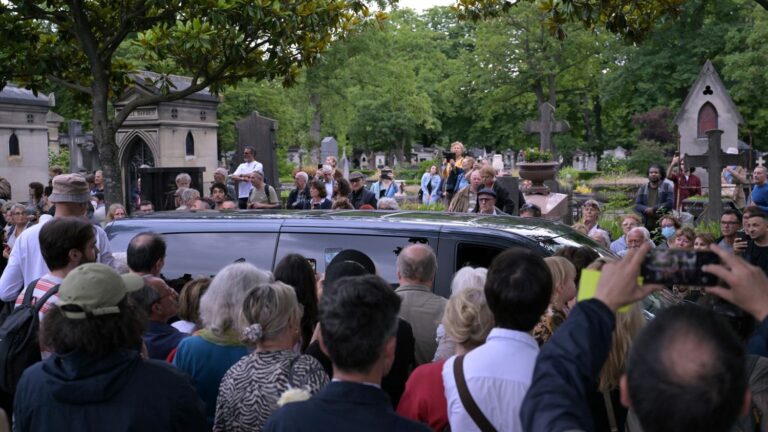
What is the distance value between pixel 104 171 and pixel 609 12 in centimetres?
736

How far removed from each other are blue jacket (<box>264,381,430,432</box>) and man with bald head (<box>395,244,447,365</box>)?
84.5 inches

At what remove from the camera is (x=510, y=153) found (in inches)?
2608

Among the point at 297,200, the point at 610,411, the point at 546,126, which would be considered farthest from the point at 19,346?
the point at 546,126

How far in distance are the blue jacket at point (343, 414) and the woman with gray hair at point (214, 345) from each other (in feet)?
4.65

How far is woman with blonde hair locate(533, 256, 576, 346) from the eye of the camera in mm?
4488

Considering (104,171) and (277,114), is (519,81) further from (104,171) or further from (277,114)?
(104,171)

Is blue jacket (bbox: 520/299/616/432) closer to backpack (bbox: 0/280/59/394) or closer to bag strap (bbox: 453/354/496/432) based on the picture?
bag strap (bbox: 453/354/496/432)

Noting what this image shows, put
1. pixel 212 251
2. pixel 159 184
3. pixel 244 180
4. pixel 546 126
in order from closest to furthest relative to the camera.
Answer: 1. pixel 212 251
2. pixel 244 180
3. pixel 159 184
4. pixel 546 126

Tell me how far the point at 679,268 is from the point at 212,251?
5496mm

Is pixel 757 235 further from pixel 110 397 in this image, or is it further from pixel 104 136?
pixel 104 136

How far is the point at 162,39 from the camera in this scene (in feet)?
39.8

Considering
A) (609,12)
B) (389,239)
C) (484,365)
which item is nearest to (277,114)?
(609,12)

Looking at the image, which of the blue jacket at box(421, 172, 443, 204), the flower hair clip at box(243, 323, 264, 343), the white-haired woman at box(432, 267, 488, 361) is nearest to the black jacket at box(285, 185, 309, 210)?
the blue jacket at box(421, 172, 443, 204)

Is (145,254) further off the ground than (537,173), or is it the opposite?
(537,173)
